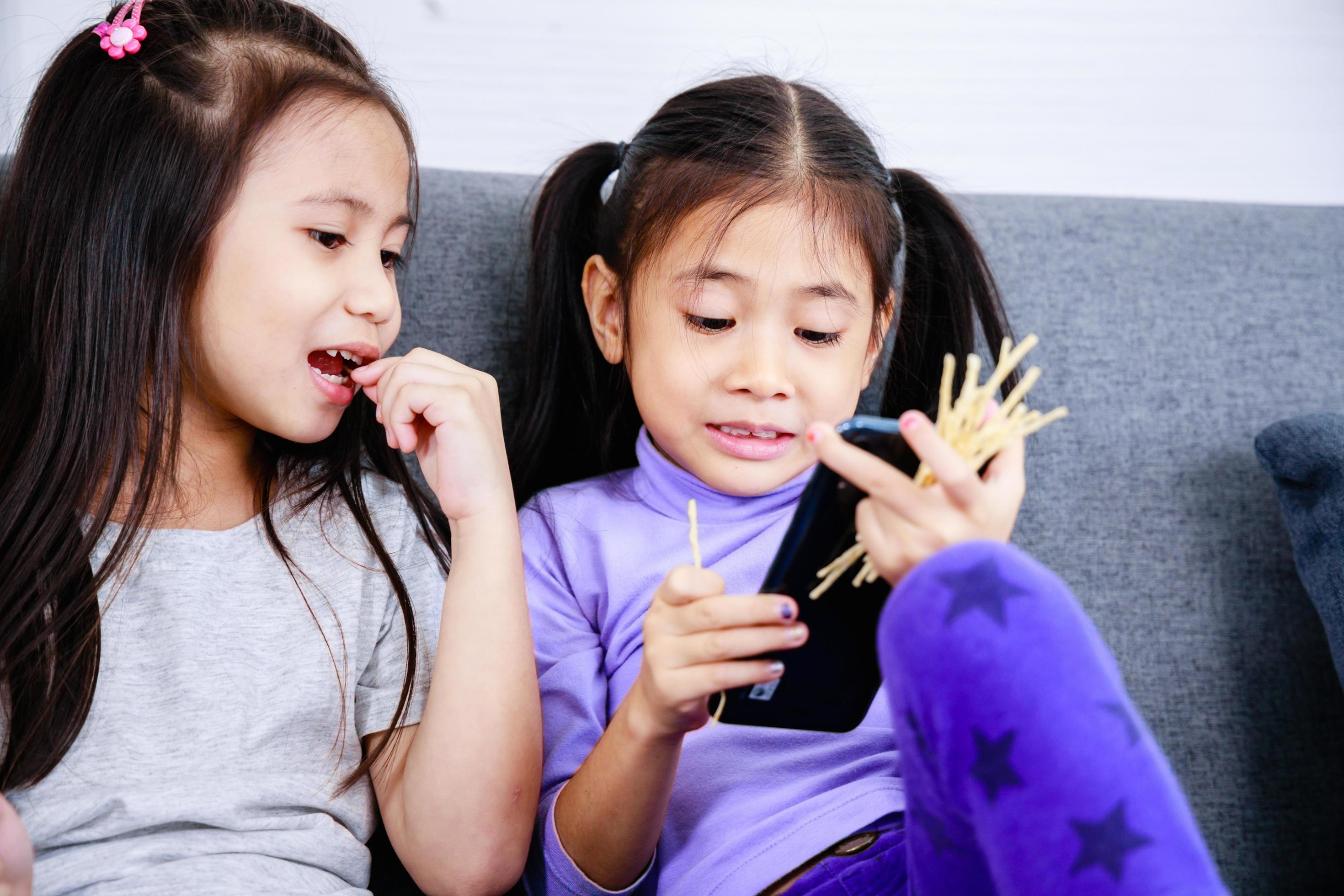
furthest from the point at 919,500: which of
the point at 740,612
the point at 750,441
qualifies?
the point at 750,441

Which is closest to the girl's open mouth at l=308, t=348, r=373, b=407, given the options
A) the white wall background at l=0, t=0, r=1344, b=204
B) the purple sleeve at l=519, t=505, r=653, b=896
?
the purple sleeve at l=519, t=505, r=653, b=896

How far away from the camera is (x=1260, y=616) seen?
1.27 metres

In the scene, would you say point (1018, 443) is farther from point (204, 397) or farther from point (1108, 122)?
point (1108, 122)

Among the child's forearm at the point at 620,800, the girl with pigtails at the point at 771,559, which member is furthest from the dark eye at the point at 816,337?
the child's forearm at the point at 620,800

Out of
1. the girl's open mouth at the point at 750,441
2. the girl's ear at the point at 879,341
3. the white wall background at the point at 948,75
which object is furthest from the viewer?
the white wall background at the point at 948,75

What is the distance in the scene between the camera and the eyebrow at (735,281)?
98 centimetres

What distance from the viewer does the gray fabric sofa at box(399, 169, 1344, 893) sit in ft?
4.04

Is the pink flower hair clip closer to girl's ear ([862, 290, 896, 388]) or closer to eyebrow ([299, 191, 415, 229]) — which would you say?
eyebrow ([299, 191, 415, 229])

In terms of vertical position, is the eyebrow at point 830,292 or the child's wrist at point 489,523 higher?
the eyebrow at point 830,292

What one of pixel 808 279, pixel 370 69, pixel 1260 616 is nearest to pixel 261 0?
pixel 370 69

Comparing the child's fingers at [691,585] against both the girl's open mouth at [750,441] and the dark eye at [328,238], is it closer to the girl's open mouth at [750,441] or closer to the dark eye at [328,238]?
the girl's open mouth at [750,441]

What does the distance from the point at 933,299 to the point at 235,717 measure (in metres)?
0.91

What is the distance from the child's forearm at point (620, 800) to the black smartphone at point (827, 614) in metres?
0.10

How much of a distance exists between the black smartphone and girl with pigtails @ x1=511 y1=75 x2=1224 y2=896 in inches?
0.7
